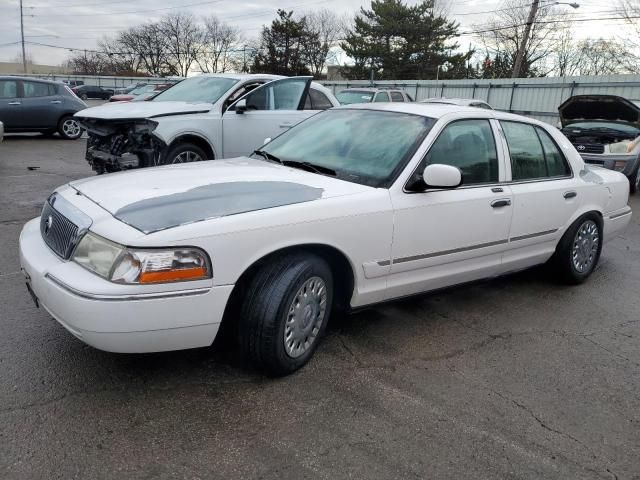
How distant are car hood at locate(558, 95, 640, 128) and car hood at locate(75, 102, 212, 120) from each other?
766 centimetres

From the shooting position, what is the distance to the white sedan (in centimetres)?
264

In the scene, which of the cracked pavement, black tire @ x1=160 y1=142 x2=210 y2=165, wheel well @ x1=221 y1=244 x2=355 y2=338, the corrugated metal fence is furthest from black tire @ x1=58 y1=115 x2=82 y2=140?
the corrugated metal fence

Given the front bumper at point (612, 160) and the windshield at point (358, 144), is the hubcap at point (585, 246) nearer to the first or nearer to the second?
the windshield at point (358, 144)

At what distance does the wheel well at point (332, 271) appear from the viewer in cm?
299

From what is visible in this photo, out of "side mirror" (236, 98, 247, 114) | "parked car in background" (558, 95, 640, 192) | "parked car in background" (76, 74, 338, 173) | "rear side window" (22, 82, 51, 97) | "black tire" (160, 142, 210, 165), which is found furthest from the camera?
"rear side window" (22, 82, 51, 97)

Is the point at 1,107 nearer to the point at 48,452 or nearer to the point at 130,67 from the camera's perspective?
the point at 48,452

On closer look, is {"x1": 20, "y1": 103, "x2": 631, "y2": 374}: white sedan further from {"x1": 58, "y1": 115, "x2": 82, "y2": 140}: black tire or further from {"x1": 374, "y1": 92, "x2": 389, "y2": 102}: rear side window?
{"x1": 58, "y1": 115, "x2": 82, "y2": 140}: black tire

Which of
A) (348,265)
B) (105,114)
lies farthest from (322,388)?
(105,114)

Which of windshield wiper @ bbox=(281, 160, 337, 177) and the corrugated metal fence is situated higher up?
the corrugated metal fence

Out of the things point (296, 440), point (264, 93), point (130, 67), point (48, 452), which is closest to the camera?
point (48, 452)

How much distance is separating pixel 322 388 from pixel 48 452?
1380mm

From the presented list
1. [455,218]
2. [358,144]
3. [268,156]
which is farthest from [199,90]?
[455,218]

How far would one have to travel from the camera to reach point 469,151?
4.04 m

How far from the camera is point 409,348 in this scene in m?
3.64
